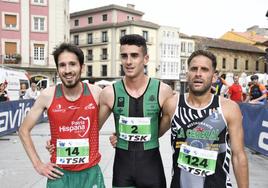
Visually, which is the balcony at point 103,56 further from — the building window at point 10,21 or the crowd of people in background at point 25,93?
the crowd of people in background at point 25,93

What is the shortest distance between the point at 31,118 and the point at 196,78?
1.50 m

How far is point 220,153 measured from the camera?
250cm

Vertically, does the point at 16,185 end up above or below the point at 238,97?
below

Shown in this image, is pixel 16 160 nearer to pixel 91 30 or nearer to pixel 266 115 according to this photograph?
pixel 266 115

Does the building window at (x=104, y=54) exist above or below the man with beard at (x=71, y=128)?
above

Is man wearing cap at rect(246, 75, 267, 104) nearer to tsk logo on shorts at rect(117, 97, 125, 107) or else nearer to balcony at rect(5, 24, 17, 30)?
tsk logo on shorts at rect(117, 97, 125, 107)

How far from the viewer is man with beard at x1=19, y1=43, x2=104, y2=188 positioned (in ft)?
9.10

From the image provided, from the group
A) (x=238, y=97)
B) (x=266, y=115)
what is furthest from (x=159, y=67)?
(x=266, y=115)

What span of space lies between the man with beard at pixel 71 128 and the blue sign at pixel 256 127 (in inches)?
212

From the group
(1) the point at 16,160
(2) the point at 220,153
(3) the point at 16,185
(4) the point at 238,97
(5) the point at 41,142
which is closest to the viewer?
(2) the point at 220,153

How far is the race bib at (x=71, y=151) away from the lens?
278 centimetres

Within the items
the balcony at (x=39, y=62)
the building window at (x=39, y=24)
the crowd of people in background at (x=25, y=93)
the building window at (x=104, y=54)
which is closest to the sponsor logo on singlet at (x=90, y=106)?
the crowd of people in background at (x=25, y=93)

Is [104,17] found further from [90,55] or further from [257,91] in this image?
[257,91]

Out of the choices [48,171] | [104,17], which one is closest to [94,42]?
[104,17]
